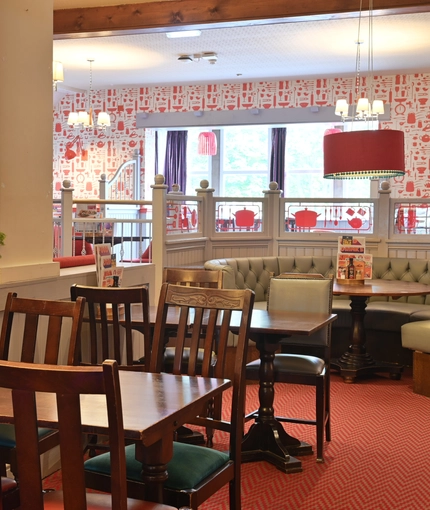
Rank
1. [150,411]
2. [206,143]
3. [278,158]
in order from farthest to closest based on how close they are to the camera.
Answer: [278,158] → [206,143] → [150,411]

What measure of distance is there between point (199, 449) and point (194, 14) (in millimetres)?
4267

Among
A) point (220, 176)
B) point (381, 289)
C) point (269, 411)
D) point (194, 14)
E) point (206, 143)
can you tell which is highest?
point (194, 14)

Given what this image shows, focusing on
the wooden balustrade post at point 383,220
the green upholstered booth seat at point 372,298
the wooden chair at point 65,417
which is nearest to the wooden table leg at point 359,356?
the green upholstered booth seat at point 372,298

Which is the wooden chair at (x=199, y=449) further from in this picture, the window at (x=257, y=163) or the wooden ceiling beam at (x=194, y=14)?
the window at (x=257, y=163)

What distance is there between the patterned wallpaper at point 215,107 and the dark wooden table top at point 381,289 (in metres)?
5.09

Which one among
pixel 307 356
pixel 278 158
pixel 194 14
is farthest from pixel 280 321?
pixel 278 158

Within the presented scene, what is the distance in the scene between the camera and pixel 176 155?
1344cm

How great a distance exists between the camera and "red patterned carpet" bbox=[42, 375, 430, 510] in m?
3.26

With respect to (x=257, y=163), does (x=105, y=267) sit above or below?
below

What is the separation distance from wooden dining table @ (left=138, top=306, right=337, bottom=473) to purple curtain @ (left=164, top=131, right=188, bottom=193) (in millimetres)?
9711

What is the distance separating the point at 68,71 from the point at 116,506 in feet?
34.4

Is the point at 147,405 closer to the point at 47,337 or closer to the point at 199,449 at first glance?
the point at 199,449

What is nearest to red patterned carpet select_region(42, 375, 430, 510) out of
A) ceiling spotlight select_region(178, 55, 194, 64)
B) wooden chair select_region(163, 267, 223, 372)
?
wooden chair select_region(163, 267, 223, 372)

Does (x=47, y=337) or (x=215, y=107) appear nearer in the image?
(x=47, y=337)
